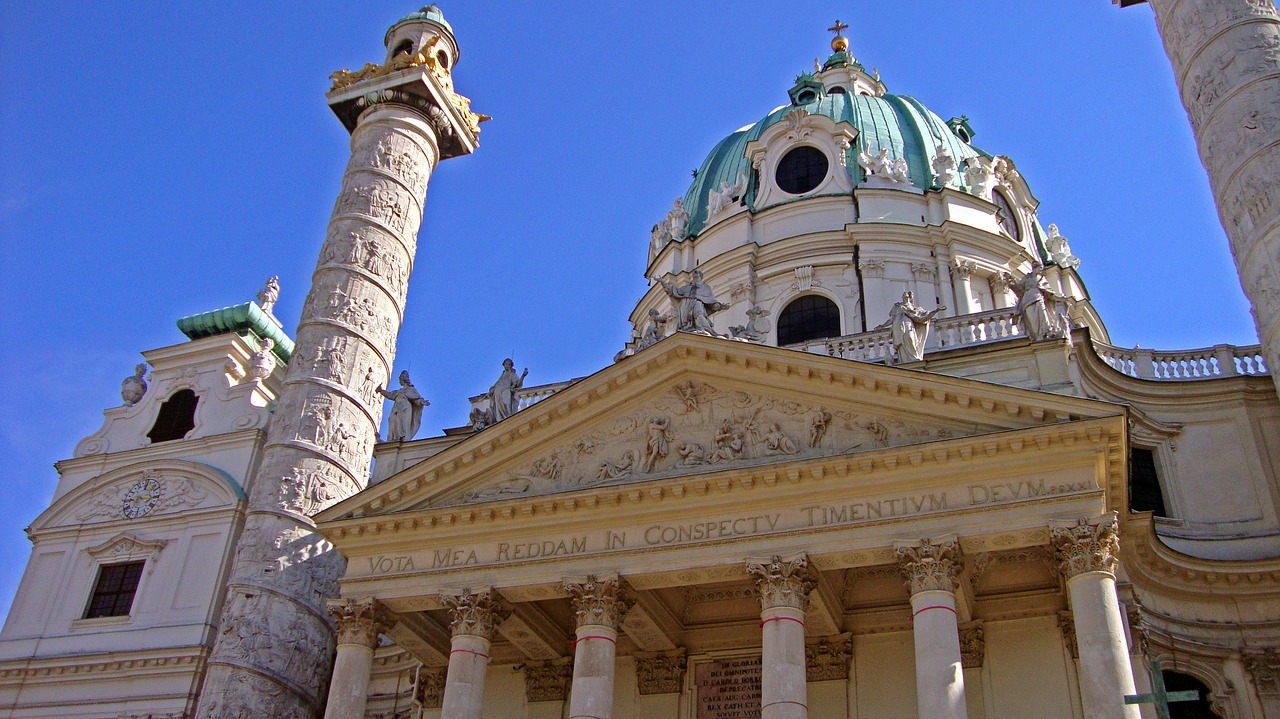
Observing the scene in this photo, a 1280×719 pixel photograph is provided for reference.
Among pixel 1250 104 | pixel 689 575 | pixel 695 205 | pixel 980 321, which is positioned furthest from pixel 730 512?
pixel 695 205

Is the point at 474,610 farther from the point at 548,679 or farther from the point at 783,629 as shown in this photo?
the point at 783,629

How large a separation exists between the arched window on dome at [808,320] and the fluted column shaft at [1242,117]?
31.8 feet

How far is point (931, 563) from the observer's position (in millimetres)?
15172

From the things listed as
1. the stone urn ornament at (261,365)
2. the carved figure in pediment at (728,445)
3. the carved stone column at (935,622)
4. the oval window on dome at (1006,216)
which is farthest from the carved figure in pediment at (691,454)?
the oval window on dome at (1006,216)

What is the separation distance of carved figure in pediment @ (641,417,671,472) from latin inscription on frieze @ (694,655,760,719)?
3693 mm

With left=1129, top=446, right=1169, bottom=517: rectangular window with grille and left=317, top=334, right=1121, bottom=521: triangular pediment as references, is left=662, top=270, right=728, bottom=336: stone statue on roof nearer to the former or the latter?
left=317, top=334, right=1121, bottom=521: triangular pediment

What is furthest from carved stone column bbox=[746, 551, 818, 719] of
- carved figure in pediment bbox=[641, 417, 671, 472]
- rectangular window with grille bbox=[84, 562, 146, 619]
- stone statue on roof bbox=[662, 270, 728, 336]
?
rectangular window with grille bbox=[84, 562, 146, 619]

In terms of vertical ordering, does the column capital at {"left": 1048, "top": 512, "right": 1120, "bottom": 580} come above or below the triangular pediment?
below

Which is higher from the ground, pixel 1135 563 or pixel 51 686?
pixel 1135 563

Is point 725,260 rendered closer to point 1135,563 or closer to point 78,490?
point 1135,563

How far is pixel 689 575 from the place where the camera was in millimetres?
16672

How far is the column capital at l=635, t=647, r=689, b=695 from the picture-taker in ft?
61.3

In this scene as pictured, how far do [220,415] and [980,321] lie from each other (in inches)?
628

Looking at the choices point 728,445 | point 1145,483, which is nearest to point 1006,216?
point 1145,483
